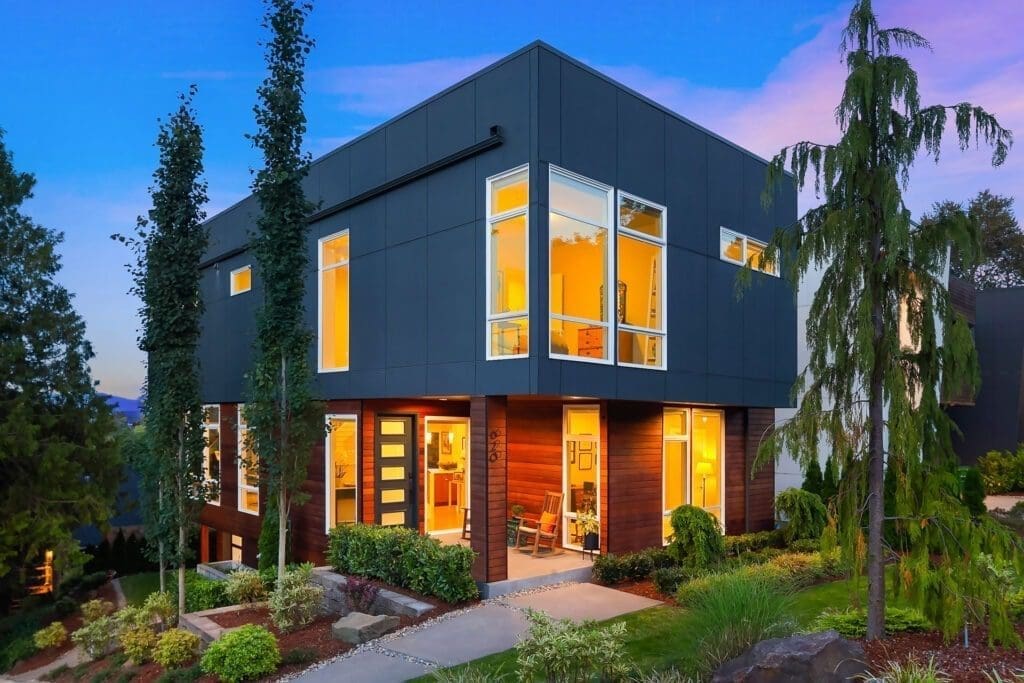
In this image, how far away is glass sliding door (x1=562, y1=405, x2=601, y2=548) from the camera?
447 inches

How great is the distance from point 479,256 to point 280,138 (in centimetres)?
340

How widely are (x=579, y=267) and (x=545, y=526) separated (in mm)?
4473

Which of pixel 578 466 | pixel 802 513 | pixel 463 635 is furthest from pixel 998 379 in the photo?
pixel 463 635

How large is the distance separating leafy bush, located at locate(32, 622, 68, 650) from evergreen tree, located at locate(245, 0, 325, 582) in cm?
551

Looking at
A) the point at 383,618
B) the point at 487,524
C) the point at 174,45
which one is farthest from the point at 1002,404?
the point at 174,45

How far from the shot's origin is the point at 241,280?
52.6ft

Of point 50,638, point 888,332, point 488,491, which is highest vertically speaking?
point 888,332

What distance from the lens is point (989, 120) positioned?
5.16 metres

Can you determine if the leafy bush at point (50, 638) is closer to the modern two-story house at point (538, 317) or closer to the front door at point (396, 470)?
the modern two-story house at point (538, 317)

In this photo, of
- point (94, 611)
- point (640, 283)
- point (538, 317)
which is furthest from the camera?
point (94, 611)

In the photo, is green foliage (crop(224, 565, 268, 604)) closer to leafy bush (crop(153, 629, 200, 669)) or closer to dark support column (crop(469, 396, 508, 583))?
leafy bush (crop(153, 629, 200, 669))

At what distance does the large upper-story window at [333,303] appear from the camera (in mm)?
12422

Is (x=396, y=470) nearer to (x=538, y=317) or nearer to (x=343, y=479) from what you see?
(x=343, y=479)

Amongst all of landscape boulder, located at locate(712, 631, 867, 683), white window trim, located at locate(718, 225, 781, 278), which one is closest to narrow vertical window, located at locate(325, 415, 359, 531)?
white window trim, located at locate(718, 225, 781, 278)
